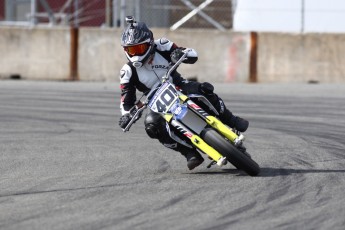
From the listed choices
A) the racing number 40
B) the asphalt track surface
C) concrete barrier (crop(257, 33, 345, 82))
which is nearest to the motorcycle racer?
the racing number 40

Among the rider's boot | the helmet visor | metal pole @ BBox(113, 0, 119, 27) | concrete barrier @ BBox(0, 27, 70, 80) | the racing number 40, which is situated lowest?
concrete barrier @ BBox(0, 27, 70, 80)

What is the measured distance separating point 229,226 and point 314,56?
1343 cm

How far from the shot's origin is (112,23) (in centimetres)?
2284

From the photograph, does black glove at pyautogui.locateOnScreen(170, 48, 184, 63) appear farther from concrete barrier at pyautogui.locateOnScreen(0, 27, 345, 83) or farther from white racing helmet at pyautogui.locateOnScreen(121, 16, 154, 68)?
concrete barrier at pyautogui.locateOnScreen(0, 27, 345, 83)

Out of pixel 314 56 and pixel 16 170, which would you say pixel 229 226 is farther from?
pixel 314 56

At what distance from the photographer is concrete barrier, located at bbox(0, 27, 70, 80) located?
795 inches

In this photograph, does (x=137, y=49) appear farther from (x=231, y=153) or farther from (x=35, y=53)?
(x=35, y=53)

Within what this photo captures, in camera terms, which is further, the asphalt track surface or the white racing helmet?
the white racing helmet

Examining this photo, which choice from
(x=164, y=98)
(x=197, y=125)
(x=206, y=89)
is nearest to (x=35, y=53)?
(x=206, y=89)

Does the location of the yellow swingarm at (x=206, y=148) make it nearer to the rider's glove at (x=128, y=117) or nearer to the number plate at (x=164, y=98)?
the number plate at (x=164, y=98)

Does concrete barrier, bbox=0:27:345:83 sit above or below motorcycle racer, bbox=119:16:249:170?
below

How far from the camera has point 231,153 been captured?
8.30 m

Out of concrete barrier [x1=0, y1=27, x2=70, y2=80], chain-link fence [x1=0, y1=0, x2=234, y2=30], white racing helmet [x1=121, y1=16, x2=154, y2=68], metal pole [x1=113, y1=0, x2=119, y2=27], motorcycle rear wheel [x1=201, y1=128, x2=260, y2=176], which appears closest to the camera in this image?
motorcycle rear wheel [x1=201, y1=128, x2=260, y2=176]

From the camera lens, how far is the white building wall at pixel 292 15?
2081cm
